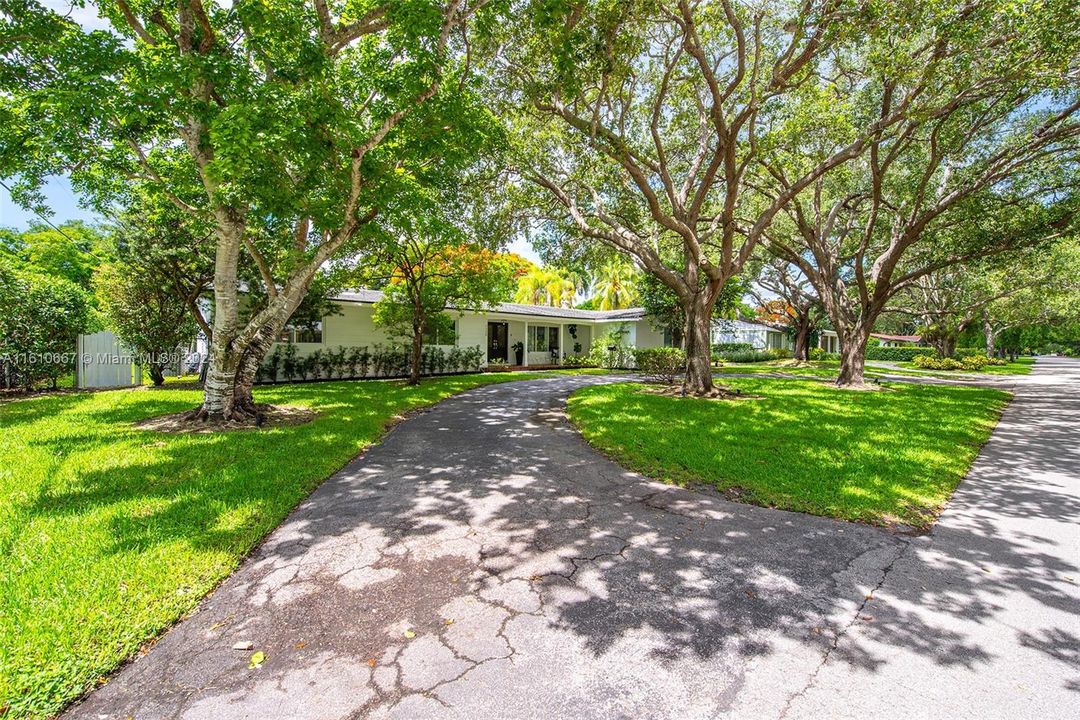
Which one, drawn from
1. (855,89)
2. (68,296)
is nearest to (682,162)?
(855,89)

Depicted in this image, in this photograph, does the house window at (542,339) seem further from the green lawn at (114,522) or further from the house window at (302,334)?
the green lawn at (114,522)

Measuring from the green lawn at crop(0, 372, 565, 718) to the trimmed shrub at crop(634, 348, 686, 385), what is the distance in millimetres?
11867

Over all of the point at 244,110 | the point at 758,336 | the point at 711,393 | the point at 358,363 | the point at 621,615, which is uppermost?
the point at 244,110

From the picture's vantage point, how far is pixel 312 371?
15.0 metres

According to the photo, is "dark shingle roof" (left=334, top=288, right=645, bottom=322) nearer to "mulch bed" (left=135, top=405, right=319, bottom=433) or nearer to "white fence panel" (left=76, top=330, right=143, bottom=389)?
"white fence panel" (left=76, top=330, right=143, bottom=389)

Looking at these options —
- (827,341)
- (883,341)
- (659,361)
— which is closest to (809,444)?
(659,361)

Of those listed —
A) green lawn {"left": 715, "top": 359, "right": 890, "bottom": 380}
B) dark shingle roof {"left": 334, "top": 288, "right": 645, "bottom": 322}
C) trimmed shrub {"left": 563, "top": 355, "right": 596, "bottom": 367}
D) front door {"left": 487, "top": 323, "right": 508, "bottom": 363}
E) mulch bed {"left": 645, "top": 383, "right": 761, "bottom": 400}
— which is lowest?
mulch bed {"left": 645, "top": 383, "right": 761, "bottom": 400}

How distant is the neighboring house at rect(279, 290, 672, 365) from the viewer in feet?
52.1

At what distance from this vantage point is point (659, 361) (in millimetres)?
17891

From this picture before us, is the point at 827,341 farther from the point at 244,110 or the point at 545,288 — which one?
the point at 244,110

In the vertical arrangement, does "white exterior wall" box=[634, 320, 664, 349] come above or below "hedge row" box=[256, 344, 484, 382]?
above

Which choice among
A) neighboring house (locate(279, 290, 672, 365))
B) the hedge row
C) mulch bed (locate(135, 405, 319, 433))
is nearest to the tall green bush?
the hedge row

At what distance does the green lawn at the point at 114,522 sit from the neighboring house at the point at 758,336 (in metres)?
32.6

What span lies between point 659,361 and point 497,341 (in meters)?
7.91
